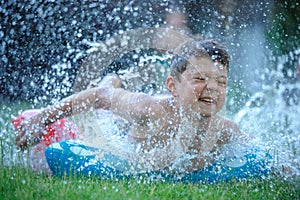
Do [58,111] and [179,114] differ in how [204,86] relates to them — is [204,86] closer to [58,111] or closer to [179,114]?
[179,114]

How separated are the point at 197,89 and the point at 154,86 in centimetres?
217

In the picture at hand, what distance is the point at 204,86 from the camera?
8.96ft

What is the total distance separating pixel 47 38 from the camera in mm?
6527

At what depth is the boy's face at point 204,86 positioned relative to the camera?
8.98 feet

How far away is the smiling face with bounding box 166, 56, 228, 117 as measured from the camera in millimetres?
2736

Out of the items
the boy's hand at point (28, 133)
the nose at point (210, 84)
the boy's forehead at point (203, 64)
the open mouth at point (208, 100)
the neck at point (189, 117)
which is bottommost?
the boy's hand at point (28, 133)

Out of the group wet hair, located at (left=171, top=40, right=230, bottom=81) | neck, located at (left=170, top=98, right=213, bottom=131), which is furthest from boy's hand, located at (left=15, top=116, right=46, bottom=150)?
wet hair, located at (left=171, top=40, right=230, bottom=81)

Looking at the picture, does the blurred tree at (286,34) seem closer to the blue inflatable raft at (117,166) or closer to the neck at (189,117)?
the neck at (189,117)

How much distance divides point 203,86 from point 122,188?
3.00 ft

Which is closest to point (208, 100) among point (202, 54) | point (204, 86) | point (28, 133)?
point (204, 86)

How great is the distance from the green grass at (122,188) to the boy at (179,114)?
28cm

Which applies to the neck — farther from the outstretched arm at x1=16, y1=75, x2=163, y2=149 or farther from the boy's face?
the outstretched arm at x1=16, y1=75, x2=163, y2=149

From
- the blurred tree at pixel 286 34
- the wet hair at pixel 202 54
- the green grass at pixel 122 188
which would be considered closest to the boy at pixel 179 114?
the wet hair at pixel 202 54

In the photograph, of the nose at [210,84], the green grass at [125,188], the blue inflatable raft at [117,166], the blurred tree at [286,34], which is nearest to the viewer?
the green grass at [125,188]
